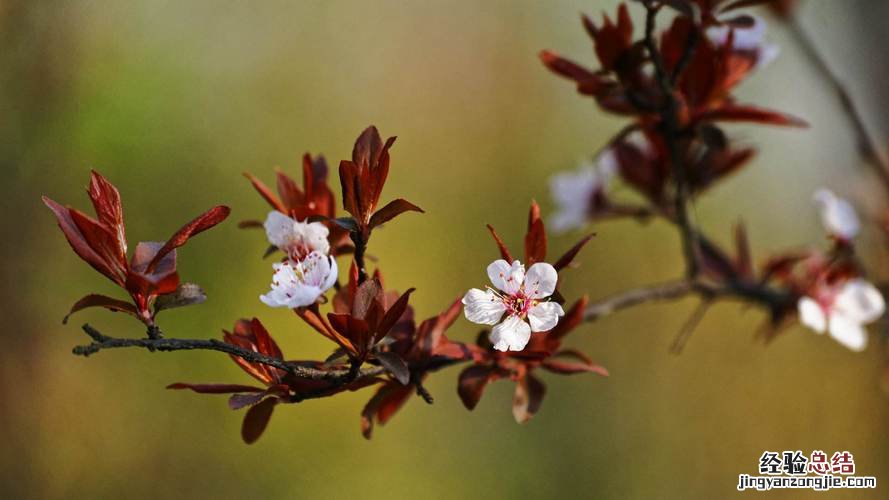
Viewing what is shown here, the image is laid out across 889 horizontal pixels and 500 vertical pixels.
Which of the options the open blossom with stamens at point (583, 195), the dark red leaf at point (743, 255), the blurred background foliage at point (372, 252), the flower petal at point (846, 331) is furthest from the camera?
the blurred background foliage at point (372, 252)

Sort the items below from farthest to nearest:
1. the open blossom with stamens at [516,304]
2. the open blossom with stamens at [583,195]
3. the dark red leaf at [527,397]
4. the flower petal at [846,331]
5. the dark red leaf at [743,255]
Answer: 1. the open blossom with stamens at [583,195]
2. the dark red leaf at [743,255]
3. the flower petal at [846,331]
4. the dark red leaf at [527,397]
5. the open blossom with stamens at [516,304]

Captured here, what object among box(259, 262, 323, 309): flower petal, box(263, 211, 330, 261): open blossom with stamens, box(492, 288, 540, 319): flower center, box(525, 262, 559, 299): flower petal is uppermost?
box(263, 211, 330, 261): open blossom with stamens

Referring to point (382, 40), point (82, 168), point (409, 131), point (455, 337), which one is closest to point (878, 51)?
point (455, 337)

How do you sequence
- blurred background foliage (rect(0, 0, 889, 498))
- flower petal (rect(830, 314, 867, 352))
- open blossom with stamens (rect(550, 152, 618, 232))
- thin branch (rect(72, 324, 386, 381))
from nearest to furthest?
thin branch (rect(72, 324, 386, 381)), flower petal (rect(830, 314, 867, 352)), open blossom with stamens (rect(550, 152, 618, 232)), blurred background foliage (rect(0, 0, 889, 498))

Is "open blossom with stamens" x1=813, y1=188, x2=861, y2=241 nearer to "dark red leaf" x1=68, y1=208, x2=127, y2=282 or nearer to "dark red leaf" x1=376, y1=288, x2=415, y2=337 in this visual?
"dark red leaf" x1=376, y1=288, x2=415, y2=337

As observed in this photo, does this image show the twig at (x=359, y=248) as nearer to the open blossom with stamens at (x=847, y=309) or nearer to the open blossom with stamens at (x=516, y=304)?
the open blossom with stamens at (x=516, y=304)

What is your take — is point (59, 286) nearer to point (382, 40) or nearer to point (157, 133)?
point (157, 133)

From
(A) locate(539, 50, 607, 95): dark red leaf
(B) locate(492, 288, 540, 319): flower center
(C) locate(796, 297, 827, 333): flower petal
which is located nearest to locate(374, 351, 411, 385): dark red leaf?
(B) locate(492, 288, 540, 319): flower center

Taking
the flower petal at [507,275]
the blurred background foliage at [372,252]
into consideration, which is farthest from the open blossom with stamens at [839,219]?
the blurred background foliage at [372,252]
